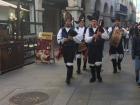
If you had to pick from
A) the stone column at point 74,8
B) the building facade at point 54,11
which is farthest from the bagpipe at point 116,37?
the stone column at point 74,8

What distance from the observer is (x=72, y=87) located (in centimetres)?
961

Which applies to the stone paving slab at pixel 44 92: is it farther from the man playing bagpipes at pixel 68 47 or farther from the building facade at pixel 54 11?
the building facade at pixel 54 11

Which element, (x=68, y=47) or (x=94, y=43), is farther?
(x=94, y=43)

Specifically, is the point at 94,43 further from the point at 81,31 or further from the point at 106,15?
the point at 106,15

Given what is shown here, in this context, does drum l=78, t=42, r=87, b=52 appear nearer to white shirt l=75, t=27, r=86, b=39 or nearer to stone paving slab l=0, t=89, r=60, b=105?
white shirt l=75, t=27, r=86, b=39

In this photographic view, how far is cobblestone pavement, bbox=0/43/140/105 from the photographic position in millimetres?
8180

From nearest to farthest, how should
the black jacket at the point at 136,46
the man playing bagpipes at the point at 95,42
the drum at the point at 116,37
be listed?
the black jacket at the point at 136,46 → the man playing bagpipes at the point at 95,42 → the drum at the point at 116,37

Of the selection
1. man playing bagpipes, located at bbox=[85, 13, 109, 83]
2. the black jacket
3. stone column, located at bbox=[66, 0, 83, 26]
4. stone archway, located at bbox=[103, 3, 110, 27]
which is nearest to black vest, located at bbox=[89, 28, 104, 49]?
man playing bagpipes, located at bbox=[85, 13, 109, 83]

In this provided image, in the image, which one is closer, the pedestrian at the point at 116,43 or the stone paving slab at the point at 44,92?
the stone paving slab at the point at 44,92

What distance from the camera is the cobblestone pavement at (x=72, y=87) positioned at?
8.18 meters

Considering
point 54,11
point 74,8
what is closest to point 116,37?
point 74,8

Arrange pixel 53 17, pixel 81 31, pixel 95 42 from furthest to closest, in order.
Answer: pixel 53 17 → pixel 81 31 → pixel 95 42

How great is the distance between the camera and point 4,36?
1278cm

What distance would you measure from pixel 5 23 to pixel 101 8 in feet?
81.2
